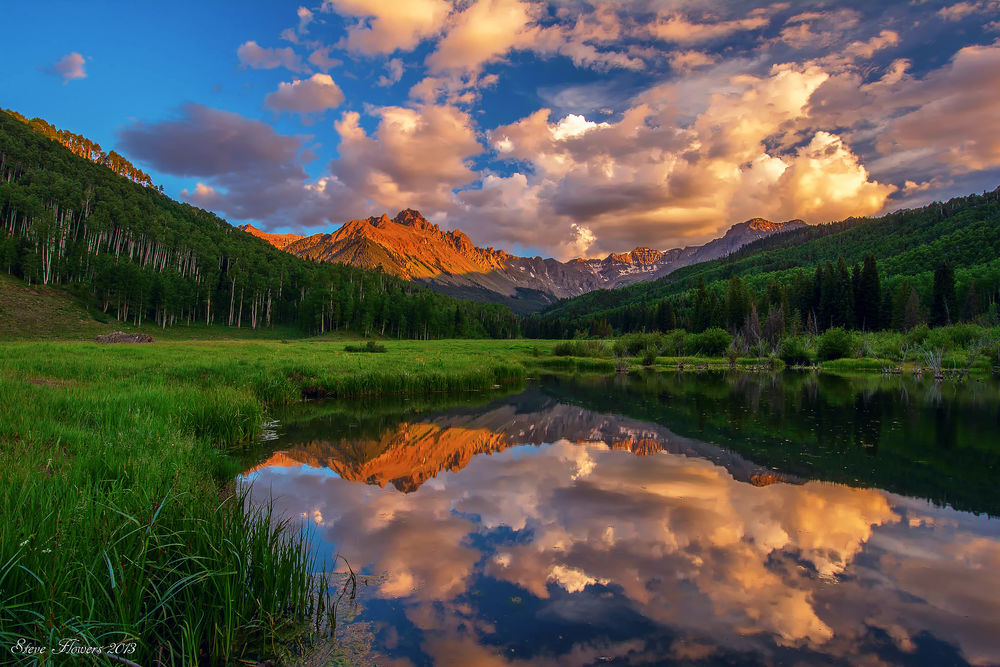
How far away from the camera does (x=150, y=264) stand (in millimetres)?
96125

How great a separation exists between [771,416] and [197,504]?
26.6 meters

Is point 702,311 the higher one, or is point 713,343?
point 702,311

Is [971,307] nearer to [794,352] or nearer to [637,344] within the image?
[794,352]

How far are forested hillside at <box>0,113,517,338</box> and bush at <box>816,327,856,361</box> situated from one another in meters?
83.3

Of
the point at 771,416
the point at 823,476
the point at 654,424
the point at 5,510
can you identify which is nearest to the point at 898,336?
the point at 771,416

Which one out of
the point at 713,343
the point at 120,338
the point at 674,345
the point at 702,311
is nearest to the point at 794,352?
the point at 713,343

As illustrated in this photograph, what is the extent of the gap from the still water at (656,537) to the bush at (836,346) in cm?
4744

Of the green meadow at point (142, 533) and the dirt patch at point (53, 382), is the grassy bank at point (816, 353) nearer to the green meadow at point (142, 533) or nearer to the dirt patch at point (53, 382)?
the dirt patch at point (53, 382)

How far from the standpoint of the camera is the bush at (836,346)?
2532 inches

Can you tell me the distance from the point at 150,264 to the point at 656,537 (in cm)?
11369

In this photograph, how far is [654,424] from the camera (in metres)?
24.3

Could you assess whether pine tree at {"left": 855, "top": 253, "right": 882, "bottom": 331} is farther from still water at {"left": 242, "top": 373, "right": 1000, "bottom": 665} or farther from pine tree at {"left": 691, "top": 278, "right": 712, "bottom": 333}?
still water at {"left": 242, "top": 373, "right": 1000, "bottom": 665}

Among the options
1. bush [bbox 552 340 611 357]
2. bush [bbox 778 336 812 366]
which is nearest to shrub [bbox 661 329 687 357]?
bush [bbox 552 340 611 357]

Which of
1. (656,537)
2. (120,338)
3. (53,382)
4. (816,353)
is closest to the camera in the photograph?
(656,537)
